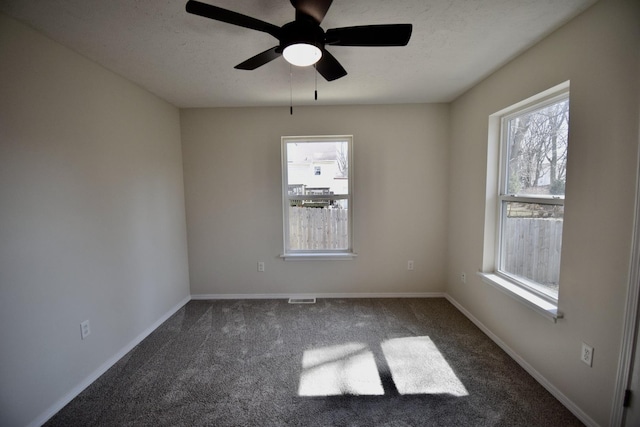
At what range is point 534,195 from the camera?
1948mm

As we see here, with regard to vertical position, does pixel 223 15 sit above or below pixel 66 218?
above

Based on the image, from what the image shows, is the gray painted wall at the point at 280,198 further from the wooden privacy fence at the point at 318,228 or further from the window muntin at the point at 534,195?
the window muntin at the point at 534,195

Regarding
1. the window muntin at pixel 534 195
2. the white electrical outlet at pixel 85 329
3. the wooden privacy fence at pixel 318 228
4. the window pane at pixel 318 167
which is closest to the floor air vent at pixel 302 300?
the wooden privacy fence at pixel 318 228

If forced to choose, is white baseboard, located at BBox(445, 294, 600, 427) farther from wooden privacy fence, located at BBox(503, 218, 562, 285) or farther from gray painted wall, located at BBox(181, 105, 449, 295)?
gray painted wall, located at BBox(181, 105, 449, 295)

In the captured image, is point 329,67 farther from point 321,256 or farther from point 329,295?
point 329,295

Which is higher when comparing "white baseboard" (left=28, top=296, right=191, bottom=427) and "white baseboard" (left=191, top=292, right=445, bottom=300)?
"white baseboard" (left=191, top=292, right=445, bottom=300)

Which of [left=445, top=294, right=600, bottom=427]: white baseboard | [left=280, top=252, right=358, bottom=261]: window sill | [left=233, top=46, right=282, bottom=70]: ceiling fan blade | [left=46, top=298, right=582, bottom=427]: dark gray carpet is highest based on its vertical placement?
[left=233, top=46, right=282, bottom=70]: ceiling fan blade

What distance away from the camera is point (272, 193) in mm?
3109

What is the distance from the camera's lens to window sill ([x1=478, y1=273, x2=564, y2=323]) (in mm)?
1643

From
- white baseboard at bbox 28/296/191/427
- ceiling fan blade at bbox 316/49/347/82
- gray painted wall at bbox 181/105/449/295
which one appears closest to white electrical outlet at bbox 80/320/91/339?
white baseboard at bbox 28/296/191/427

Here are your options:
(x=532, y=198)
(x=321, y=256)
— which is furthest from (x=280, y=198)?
(x=532, y=198)

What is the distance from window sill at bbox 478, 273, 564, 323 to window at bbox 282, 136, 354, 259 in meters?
1.48

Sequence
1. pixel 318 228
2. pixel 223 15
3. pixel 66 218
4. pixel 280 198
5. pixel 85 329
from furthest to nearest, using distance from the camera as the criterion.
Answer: pixel 318 228 < pixel 280 198 < pixel 85 329 < pixel 66 218 < pixel 223 15

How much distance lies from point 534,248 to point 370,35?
6.41 ft
